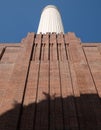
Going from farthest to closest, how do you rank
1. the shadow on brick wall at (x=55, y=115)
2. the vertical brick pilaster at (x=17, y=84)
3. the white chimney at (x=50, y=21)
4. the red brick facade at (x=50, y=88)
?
the white chimney at (x=50, y=21), the vertical brick pilaster at (x=17, y=84), the red brick facade at (x=50, y=88), the shadow on brick wall at (x=55, y=115)

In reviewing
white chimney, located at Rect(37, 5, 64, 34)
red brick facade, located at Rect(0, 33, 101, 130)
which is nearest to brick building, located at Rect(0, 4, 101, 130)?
red brick facade, located at Rect(0, 33, 101, 130)

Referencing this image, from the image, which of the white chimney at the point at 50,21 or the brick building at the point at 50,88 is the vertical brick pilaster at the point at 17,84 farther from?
the white chimney at the point at 50,21

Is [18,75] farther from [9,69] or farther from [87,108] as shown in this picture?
[87,108]

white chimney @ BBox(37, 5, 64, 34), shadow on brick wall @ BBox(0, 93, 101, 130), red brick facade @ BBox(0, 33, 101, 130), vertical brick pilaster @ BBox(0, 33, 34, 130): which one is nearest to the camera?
shadow on brick wall @ BBox(0, 93, 101, 130)

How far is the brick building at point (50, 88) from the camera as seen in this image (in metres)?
12.1

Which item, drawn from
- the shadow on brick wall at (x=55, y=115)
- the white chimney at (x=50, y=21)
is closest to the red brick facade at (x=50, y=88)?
the shadow on brick wall at (x=55, y=115)

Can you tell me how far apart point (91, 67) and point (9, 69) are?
583 cm

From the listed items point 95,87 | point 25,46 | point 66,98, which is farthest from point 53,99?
point 25,46

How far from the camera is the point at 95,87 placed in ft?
51.6

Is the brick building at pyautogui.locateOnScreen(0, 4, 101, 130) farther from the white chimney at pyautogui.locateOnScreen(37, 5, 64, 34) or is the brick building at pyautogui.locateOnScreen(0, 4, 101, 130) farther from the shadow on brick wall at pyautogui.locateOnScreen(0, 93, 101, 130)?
the white chimney at pyautogui.locateOnScreen(37, 5, 64, 34)

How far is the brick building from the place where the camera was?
12.1 meters

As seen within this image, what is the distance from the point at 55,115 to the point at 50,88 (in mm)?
2576

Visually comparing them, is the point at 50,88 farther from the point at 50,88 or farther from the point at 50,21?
the point at 50,21

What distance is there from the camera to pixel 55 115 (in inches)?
491
